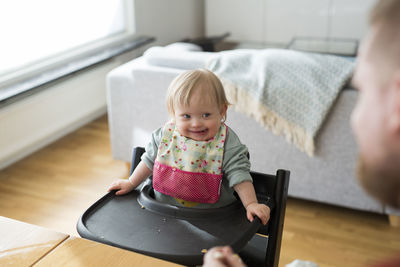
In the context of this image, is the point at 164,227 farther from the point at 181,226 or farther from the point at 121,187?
the point at 121,187

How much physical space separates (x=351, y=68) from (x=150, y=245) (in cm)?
140

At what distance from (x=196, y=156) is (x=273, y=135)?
0.97 meters

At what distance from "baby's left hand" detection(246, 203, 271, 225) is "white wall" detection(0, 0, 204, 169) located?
1.88 m

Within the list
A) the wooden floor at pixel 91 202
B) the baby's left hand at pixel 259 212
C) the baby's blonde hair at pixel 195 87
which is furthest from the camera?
the wooden floor at pixel 91 202

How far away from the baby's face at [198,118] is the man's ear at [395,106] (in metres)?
0.70

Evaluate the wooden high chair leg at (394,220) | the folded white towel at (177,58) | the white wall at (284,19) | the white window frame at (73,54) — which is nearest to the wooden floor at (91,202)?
the wooden high chair leg at (394,220)

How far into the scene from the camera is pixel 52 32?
9.80 feet

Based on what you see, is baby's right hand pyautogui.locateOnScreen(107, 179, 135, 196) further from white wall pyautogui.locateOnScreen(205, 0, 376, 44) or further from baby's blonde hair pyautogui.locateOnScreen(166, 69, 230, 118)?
white wall pyautogui.locateOnScreen(205, 0, 376, 44)

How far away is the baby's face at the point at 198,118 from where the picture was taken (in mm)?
1184

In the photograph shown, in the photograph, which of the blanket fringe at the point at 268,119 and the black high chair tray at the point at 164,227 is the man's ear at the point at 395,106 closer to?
the black high chair tray at the point at 164,227

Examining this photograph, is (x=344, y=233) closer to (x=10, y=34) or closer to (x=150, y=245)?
(x=150, y=245)

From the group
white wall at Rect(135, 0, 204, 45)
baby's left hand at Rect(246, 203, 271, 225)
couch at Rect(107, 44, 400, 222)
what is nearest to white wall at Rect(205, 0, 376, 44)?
white wall at Rect(135, 0, 204, 45)

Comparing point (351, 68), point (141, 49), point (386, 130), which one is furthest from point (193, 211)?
point (141, 49)

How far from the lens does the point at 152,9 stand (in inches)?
154
